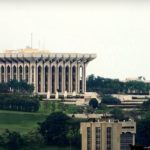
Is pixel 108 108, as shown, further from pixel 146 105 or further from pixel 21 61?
pixel 21 61

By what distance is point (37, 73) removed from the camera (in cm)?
11206

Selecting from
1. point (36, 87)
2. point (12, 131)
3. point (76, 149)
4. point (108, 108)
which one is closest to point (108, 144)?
point (76, 149)

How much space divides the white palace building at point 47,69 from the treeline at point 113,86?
3326 mm

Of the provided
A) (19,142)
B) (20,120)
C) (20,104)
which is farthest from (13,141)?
(20,104)

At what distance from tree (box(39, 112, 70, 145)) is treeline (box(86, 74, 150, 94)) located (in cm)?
3061

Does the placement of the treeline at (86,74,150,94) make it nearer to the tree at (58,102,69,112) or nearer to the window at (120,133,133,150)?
the tree at (58,102,69,112)

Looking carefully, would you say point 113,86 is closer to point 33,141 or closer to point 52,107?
point 52,107

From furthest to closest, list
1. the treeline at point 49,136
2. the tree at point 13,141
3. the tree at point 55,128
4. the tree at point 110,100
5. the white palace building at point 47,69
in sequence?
1. the white palace building at point 47,69
2. the tree at point 110,100
3. the tree at point 55,128
4. the treeline at point 49,136
5. the tree at point 13,141

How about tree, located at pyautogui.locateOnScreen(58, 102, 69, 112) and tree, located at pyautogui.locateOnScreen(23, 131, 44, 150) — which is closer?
tree, located at pyautogui.locateOnScreen(23, 131, 44, 150)

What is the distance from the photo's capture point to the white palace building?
11100 centimetres

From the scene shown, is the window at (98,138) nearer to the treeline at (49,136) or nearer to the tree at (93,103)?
the treeline at (49,136)

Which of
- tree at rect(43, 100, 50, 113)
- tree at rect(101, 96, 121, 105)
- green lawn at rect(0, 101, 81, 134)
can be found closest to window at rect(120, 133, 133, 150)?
green lawn at rect(0, 101, 81, 134)

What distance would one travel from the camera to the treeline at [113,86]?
115 meters

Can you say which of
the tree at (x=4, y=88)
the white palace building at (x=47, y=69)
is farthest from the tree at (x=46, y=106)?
the white palace building at (x=47, y=69)
